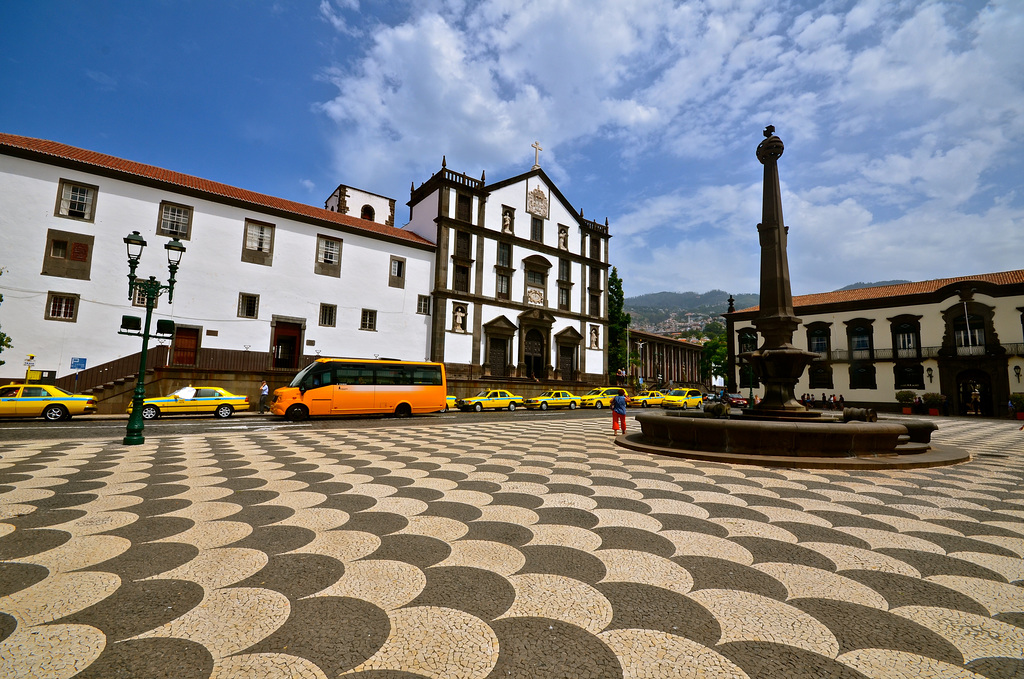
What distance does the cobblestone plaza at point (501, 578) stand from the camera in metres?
2.13

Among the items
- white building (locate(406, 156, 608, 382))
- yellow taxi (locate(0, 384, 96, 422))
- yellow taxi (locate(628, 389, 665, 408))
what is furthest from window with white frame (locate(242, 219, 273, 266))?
yellow taxi (locate(628, 389, 665, 408))

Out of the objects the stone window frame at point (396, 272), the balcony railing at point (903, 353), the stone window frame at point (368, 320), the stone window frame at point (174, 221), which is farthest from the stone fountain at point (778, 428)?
the stone window frame at point (174, 221)

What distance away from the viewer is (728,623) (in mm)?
2484

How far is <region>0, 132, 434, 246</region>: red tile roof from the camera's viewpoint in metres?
21.1

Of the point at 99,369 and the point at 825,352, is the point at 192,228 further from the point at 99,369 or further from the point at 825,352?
the point at 825,352

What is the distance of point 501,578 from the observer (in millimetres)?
3049

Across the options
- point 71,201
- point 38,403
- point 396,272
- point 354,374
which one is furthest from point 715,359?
point 38,403

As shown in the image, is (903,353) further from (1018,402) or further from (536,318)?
(536,318)

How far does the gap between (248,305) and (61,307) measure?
24.6ft

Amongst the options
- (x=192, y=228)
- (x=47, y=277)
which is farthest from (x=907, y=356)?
(x=47, y=277)

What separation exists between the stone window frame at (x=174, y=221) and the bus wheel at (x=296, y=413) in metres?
12.1

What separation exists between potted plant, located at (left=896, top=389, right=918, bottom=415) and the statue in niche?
110 feet

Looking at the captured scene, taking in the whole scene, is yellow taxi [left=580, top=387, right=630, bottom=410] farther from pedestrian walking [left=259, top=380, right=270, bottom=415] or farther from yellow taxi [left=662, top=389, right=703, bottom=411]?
pedestrian walking [left=259, top=380, right=270, bottom=415]

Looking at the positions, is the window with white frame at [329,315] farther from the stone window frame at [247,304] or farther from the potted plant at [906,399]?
the potted plant at [906,399]
